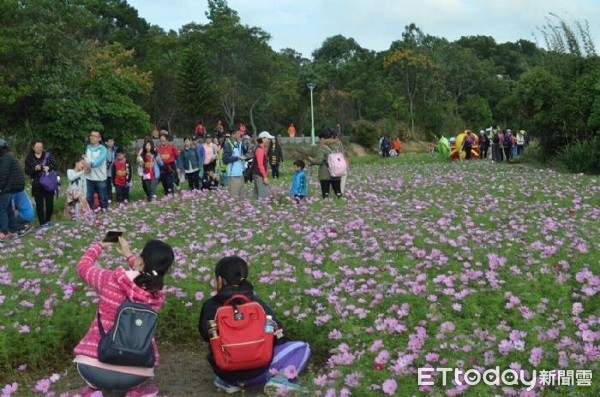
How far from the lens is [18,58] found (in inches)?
1233

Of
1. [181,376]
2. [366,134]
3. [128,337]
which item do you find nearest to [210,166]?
[181,376]

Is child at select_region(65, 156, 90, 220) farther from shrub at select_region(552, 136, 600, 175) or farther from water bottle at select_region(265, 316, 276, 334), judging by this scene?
shrub at select_region(552, 136, 600, 175)

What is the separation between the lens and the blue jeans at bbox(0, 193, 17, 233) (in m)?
11.8

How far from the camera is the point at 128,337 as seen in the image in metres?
4.62

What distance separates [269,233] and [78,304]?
3.66 metres

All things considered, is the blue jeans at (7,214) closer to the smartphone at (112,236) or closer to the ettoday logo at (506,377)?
the smartphone at (112,236)

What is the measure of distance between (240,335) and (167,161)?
1154 cm

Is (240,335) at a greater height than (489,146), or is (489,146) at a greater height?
(489,146)

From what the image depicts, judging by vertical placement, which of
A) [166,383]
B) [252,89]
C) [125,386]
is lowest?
[166,383]

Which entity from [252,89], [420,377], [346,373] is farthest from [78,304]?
[252,89]

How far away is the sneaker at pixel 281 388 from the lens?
5375mm

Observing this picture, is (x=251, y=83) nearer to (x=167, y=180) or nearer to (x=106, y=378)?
(x=167, y=180)

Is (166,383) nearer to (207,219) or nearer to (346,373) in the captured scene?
(346,373)

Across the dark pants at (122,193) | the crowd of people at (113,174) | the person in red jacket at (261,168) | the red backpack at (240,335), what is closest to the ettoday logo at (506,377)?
the red backpack at (240,335)
